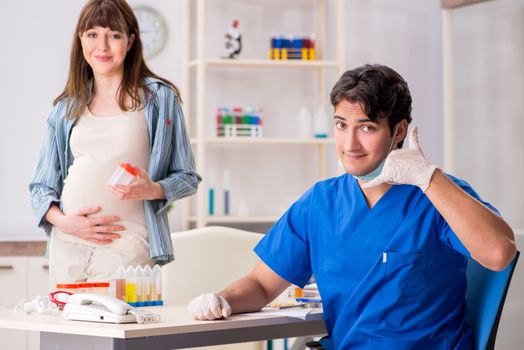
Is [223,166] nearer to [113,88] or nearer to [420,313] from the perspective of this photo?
[113,88]

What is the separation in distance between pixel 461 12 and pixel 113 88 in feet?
8.93

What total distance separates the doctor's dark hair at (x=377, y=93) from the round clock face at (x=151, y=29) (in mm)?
Answer: 2965

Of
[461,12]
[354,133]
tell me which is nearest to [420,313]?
[354,133]

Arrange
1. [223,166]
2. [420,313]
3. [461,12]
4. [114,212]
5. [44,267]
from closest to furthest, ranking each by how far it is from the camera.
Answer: [420,313] → [114,212] → [44,267] → [461,12] → [223,166]

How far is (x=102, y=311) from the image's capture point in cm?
164

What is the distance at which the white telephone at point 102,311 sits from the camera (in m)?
1.62

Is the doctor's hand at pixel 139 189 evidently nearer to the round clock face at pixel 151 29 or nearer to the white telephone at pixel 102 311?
the white telephone at pixel 102 311

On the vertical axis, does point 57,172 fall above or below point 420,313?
above

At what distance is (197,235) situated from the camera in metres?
2.65

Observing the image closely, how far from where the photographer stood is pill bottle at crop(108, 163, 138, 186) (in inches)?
76.9

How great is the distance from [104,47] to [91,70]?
0.44 feet

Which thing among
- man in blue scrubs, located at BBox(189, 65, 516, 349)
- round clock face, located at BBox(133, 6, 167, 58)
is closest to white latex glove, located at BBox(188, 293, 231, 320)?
man in blue scrubs, located at BBox(189, 65, 516, 349)

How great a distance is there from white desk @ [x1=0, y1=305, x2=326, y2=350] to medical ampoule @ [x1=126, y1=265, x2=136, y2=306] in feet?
0.24

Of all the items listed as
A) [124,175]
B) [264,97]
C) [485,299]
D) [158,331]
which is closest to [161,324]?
[158,331]
